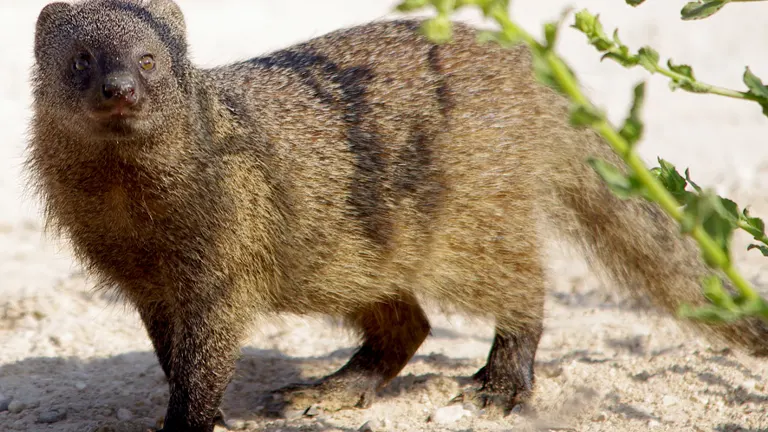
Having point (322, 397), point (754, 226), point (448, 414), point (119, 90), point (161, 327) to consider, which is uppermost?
point (119, 90)

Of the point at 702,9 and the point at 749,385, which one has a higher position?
the point at 702,9

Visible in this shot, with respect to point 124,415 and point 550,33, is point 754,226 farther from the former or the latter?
point 124,415

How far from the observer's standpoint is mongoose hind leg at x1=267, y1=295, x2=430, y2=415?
13.8 ft

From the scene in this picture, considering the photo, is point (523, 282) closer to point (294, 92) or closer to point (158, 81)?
point (294, 92)

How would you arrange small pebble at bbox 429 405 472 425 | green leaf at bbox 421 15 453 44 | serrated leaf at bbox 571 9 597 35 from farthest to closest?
small pebble at bbox 429 405 472 425, serrated leaf at bbox 571 9 597 35, green leaf at bbox 421 15 453 44

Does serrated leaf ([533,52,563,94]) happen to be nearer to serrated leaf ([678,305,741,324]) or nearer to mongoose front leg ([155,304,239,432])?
serrated leaf ([678,305,741,324])

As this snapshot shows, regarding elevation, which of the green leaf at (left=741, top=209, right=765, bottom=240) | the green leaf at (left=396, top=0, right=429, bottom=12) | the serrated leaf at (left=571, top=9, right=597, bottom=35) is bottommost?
the green leaf at (left=741, top=209, right=765, bottom=240)

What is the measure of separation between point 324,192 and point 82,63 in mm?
1017

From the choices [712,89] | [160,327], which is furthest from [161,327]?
[712,89]

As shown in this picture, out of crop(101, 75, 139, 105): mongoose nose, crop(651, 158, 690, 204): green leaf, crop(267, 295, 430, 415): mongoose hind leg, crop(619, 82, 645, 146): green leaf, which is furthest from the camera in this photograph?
crop(267, 295, 430, 415): mongoose hind leg

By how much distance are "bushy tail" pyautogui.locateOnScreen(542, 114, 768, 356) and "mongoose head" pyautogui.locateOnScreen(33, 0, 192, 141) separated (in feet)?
5.38

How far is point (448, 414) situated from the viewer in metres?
3.86

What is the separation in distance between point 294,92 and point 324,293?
813 millimetres

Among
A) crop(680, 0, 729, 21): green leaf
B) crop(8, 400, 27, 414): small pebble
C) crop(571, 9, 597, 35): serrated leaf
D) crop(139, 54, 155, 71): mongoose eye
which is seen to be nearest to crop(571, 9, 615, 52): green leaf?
crop(571, 9, 597, 35): serrated leaf
